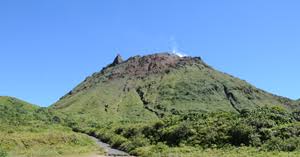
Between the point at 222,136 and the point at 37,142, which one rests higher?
the point at 37,142

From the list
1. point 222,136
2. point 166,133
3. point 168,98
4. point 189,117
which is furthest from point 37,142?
point 168,98

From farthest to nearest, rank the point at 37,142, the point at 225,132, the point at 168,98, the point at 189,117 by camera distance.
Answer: the point at 168,98 → the point at 189,117 → the point at 37,142 → the point at 225,132

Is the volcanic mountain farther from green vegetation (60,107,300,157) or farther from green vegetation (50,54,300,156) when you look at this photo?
green vegetation (60,107,300,157)

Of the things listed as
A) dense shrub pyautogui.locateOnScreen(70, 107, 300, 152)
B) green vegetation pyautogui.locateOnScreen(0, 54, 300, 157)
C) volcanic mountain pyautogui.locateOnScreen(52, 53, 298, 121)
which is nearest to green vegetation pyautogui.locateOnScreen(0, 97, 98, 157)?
green vegetation pyautogui.locateOnScreen(0, 54, 300, 157)

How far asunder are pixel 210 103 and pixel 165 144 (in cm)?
9821

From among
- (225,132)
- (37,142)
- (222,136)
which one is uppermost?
(37,142)

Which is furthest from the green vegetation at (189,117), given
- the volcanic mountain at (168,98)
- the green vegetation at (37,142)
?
the green vegetation at (37,142)

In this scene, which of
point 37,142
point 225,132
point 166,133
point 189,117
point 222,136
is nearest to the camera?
point 222,136

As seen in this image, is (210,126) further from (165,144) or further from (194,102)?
(194,102)

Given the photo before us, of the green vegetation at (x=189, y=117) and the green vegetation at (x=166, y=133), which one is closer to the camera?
the green vegetation at (x=166, y=133)

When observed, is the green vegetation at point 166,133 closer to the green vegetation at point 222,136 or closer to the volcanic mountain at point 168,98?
the green vegetation at point 222,136

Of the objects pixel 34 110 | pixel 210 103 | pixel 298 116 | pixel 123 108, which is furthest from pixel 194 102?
pixel 298 116

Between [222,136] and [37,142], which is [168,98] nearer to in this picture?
[37,142]

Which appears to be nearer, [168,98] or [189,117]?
[189,117]
